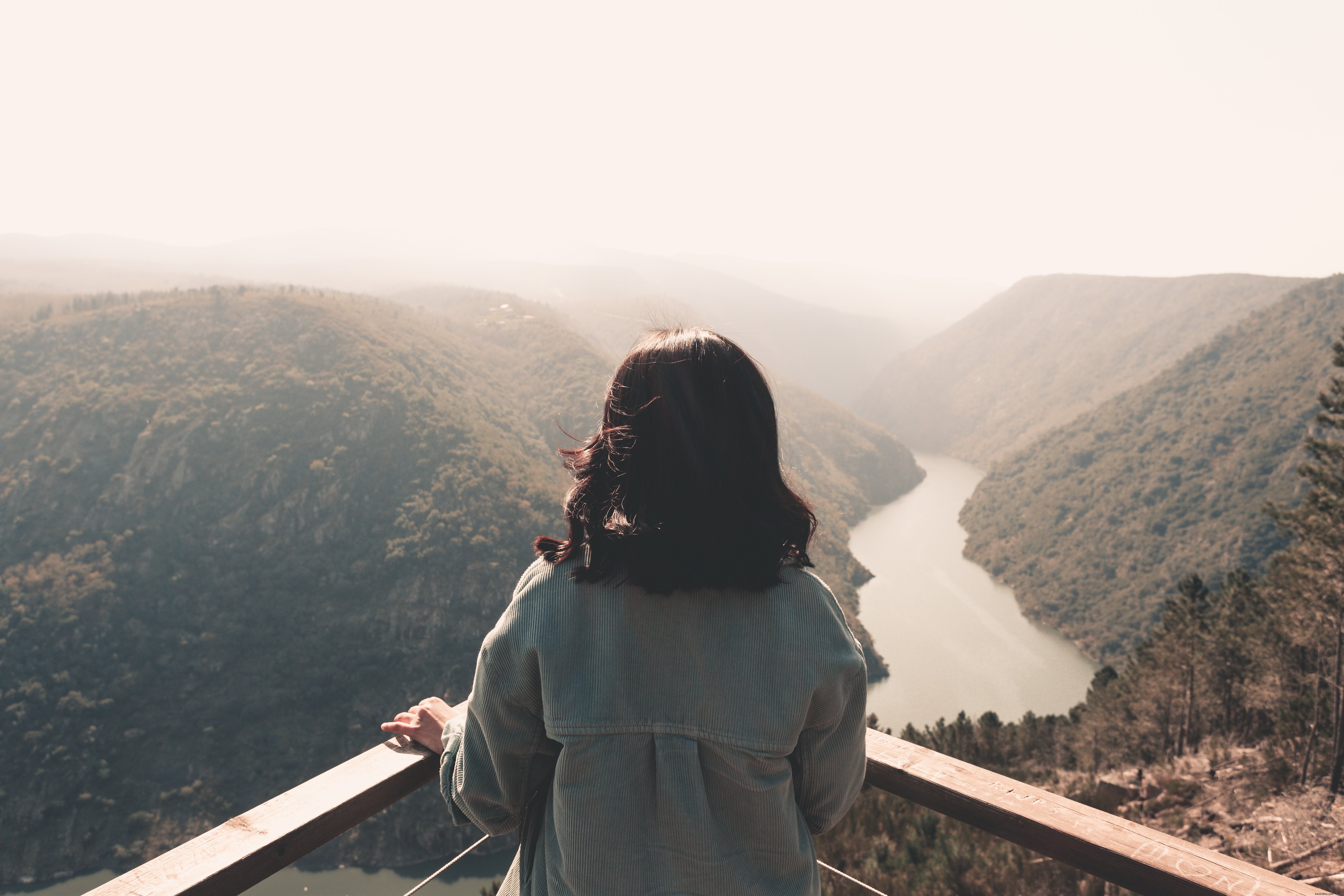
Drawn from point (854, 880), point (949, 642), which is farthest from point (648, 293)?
point (854, 880)

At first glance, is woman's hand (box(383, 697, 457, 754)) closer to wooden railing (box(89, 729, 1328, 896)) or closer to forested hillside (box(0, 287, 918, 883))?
wooden railing (box(89, 729, 1328, 896))

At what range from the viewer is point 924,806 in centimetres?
167

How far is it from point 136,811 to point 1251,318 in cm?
11901

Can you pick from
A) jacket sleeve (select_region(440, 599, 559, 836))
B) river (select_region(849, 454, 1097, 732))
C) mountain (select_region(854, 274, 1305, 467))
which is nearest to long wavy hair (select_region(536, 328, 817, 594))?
jacket sleeve (select_region(440, 599, 559, 836))

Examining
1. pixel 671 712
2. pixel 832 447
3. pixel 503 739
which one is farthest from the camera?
pixel 832 447

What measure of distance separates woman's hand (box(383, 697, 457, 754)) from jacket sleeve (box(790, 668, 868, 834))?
2.82 feet

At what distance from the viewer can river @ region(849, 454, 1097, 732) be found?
151ft

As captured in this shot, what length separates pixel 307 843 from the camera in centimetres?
149

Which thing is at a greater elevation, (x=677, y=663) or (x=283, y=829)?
(x=677, y=663)

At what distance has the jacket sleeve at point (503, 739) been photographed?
113 centimetres

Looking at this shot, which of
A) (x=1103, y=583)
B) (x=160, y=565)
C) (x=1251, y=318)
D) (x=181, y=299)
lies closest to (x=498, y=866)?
(x=160, y=565)

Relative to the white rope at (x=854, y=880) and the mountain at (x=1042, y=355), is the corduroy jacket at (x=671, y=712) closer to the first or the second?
the white rope at (x=854, y=880)

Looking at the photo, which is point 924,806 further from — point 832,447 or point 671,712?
point 832,447

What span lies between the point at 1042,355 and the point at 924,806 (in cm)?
15980
